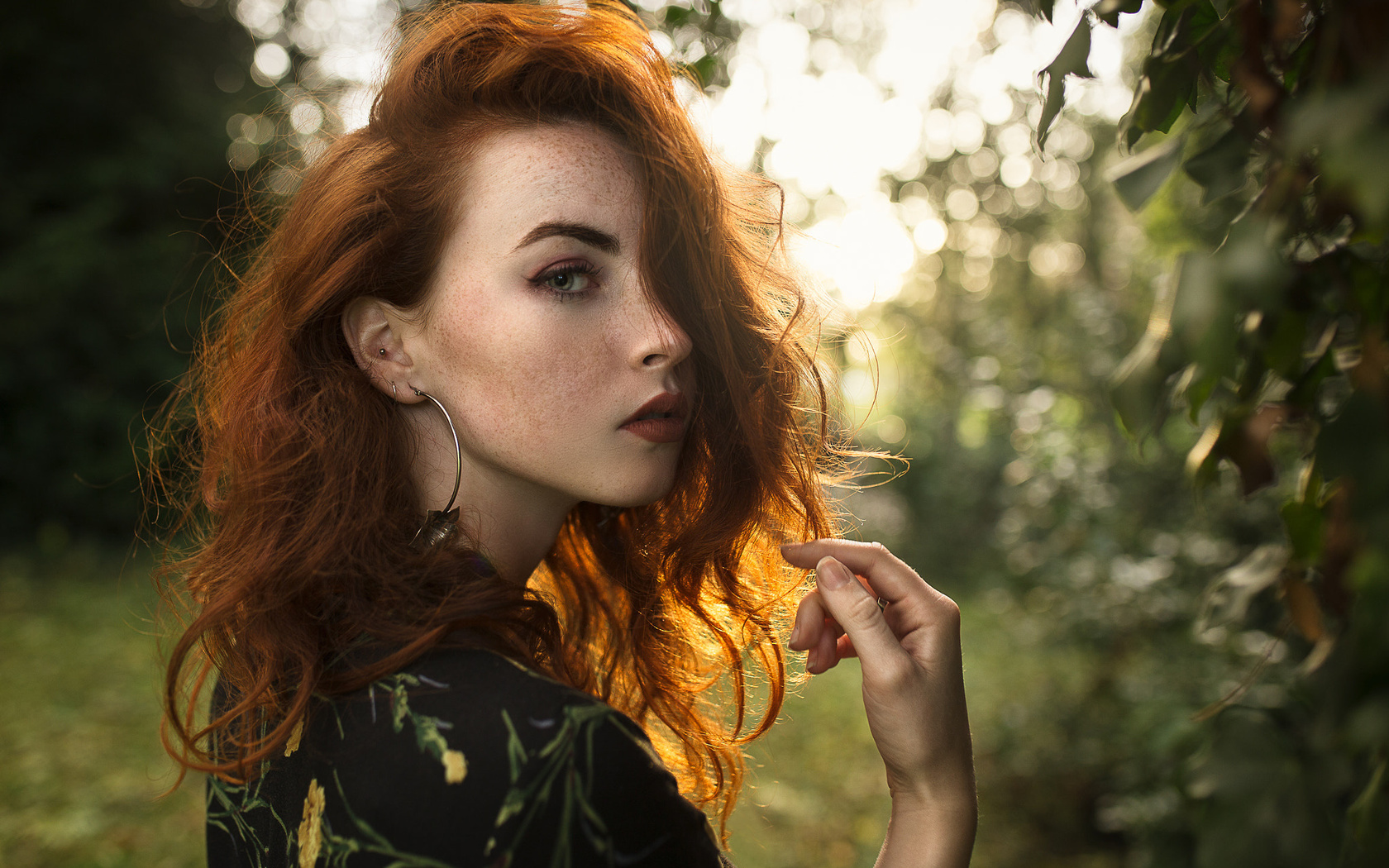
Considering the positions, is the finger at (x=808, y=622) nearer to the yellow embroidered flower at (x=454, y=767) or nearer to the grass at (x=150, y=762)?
the yellow embroidered flower at (x=454, y=767)

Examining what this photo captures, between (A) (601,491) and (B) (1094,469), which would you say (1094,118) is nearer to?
(B) (1094,469)

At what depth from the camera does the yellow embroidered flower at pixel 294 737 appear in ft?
4.23

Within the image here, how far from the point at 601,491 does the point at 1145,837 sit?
263 centimetres

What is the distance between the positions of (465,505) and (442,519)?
90 millimetres

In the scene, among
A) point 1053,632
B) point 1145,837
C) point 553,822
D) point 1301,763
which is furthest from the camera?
point 1053,632

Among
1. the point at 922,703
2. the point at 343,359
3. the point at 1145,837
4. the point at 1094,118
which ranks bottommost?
the point at 1145,837

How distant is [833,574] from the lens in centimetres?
147

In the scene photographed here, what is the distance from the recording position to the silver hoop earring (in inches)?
61.3

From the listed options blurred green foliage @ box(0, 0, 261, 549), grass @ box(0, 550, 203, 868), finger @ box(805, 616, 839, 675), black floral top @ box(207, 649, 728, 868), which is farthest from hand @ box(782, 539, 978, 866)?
blurred green foliage @ box(0, 0, 261, 549)

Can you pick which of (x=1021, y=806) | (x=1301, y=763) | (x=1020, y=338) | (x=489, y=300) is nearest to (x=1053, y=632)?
(x=1021, y=806)

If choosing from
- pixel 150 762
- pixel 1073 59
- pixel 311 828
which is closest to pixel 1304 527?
pixel 1073 59

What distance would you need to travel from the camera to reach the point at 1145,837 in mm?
3020

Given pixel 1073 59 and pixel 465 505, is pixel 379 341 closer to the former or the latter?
pixel 465 505

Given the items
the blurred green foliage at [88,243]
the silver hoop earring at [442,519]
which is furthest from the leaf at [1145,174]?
the blurred green foliage at [88,243]
